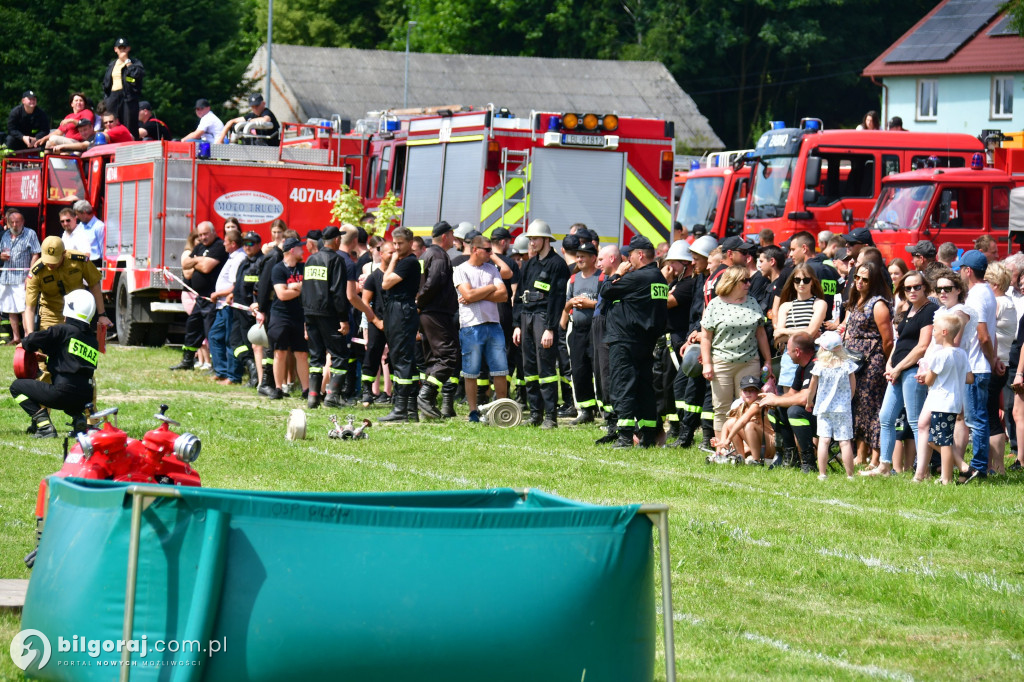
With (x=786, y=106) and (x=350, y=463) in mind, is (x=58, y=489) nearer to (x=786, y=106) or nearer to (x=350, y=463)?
(x=350, y=463)

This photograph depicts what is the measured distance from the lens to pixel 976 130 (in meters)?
54.2


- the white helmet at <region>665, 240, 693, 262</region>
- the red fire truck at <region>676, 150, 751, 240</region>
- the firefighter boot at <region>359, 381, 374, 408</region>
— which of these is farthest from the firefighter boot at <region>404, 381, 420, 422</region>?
the red fire truck at <region>676, 150, 751, 240</region>

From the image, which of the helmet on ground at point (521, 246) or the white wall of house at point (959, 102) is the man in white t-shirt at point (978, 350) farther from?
the white wall of house at point (959, 102)

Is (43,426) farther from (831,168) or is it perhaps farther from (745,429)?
(831,168)

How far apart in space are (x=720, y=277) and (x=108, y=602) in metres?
8.35

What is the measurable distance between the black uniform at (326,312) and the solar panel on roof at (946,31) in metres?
43.4

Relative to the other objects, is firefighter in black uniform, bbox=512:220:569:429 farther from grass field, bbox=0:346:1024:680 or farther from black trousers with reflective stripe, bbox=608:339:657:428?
black trousers with reflective stripe, bbox=608:339:657:428

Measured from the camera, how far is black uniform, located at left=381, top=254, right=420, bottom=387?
14.4 m

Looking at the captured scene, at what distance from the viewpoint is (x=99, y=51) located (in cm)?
4012

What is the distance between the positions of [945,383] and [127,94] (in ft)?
55.1

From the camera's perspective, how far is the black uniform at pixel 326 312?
1513 cm

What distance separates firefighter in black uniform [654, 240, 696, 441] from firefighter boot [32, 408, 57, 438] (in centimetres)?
530

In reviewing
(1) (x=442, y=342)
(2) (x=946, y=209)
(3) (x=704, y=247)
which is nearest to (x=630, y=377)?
(3) (x=704, y=247)

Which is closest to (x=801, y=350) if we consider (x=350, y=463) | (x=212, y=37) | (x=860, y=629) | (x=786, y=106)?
(x=350, y=463)
